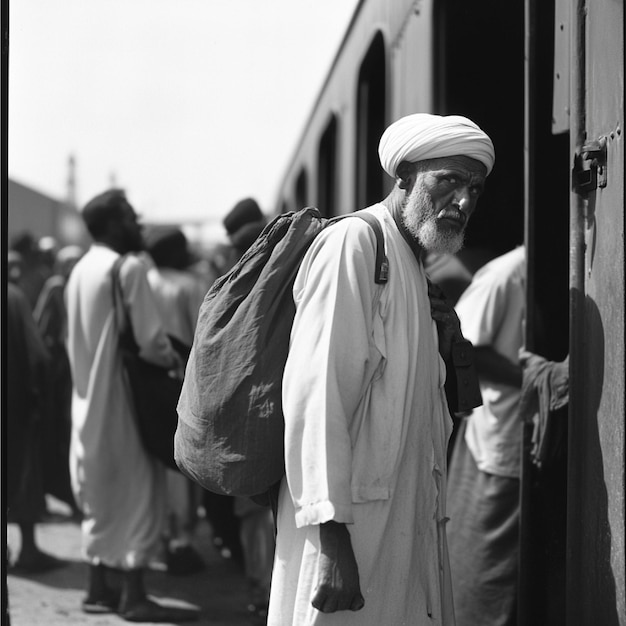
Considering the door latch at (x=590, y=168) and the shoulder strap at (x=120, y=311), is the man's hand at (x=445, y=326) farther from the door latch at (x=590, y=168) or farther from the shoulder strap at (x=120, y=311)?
→ the shoulder strap at (x=120, y=311)

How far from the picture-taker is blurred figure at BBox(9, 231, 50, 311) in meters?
10.0

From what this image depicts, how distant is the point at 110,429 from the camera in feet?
16.4

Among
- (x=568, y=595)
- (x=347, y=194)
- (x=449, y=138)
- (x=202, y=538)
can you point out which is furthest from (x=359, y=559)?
(x=202, y=538)

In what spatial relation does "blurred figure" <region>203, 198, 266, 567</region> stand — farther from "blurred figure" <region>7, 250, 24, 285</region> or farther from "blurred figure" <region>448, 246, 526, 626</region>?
"blurred figure" <region>7, 250, 24, 285</region>

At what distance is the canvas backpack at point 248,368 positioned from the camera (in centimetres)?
240

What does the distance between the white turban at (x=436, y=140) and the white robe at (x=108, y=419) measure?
2.52 meters

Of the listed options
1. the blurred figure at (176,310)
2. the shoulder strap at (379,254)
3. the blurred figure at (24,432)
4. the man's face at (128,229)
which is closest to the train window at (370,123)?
the man's face at (128,229)

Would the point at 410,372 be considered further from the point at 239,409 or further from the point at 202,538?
the point at 202,538

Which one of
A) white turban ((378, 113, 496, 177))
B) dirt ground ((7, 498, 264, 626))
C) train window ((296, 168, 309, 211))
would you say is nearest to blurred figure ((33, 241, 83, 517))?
dirt ground ((7, 498, 264, 626))

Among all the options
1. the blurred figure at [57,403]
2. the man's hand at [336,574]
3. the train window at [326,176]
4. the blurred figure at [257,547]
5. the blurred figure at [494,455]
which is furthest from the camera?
the train window at [326,176]

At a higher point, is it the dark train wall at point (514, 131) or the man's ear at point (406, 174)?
the dark train wall at point (514, 131)

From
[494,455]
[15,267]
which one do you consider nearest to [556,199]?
[494,455]

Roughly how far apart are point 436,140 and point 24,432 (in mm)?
4483

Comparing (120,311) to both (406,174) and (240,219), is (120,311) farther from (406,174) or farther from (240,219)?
(406,174)
